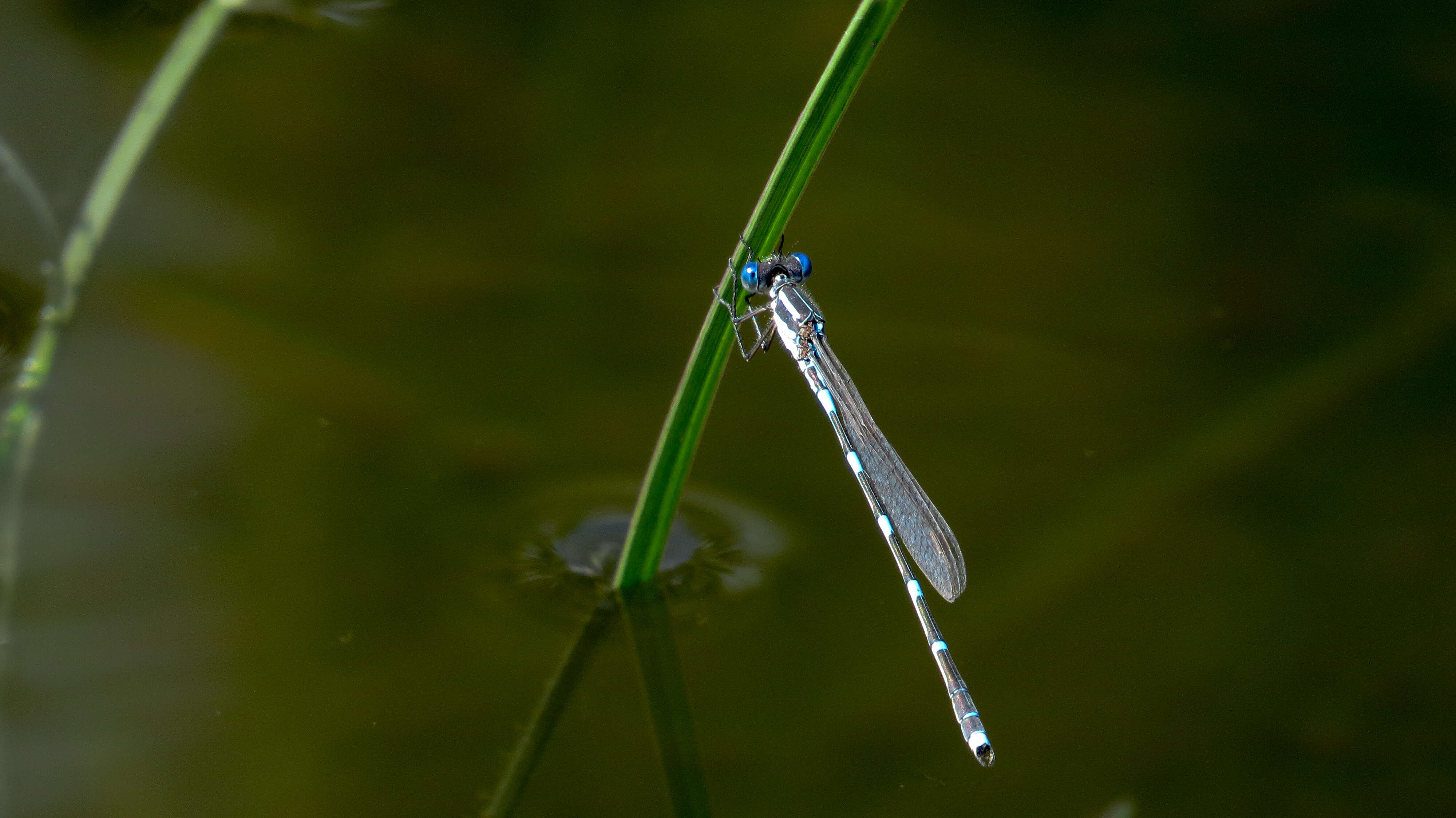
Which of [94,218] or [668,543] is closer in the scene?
[94,218]

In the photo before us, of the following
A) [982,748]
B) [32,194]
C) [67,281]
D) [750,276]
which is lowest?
[982,748]

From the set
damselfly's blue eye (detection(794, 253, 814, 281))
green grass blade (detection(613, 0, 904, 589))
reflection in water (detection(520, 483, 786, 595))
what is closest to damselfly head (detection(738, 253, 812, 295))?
damselfly's blue eye (detection(794, 253, 814, 281))

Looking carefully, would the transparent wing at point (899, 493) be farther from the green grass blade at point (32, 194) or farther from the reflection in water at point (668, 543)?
the green grass blade at point (32, 194)

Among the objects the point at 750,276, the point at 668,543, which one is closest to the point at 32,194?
the point at 668,543

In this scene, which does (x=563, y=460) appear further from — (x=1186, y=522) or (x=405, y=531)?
(x=1186, y=522)

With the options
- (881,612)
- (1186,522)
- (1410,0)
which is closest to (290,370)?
(881,612)

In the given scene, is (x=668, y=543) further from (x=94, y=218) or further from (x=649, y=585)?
(x=94, y=218)

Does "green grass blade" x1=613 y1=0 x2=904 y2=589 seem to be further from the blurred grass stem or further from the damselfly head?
the blurred grass stem
